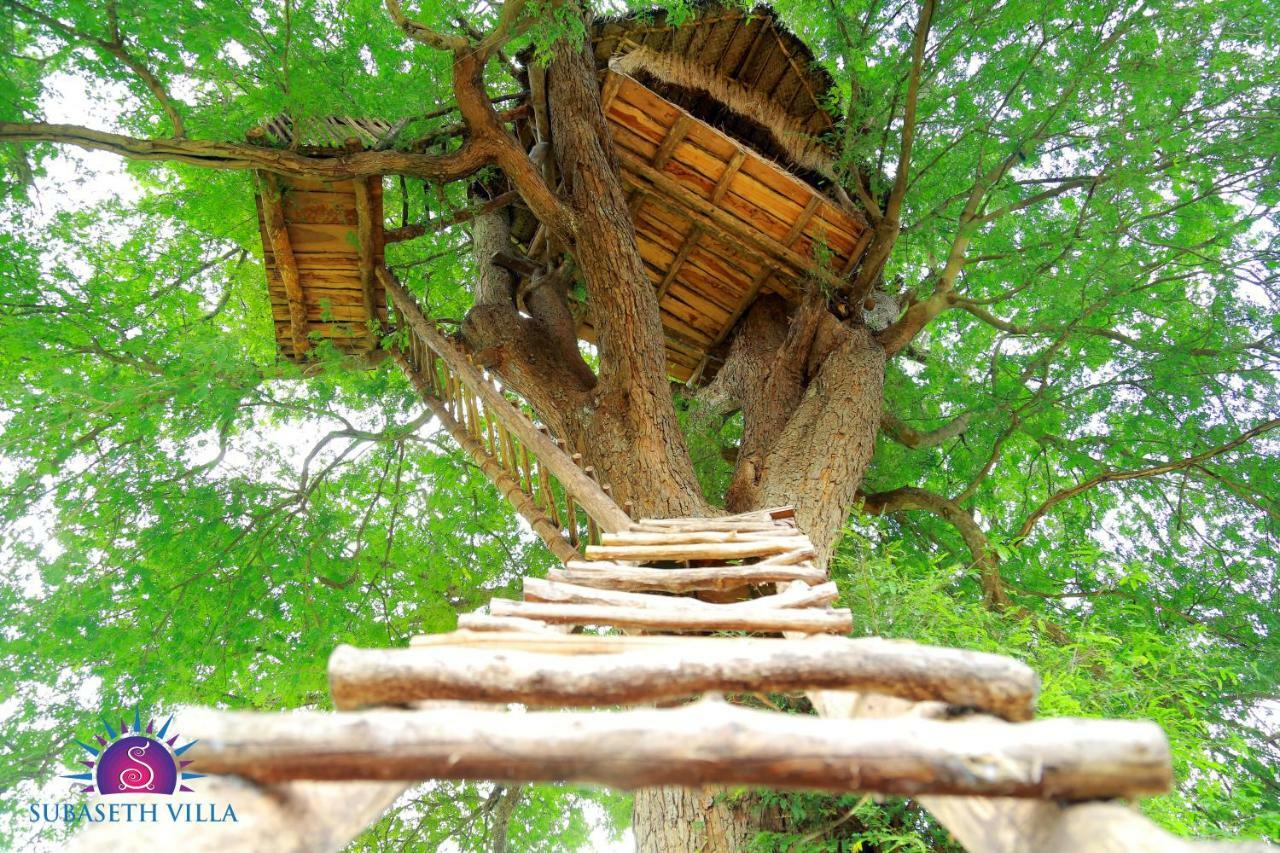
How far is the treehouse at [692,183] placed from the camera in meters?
5.72

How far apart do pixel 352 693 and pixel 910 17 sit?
6221mm

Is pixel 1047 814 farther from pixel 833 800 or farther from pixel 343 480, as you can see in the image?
pixel 343 480

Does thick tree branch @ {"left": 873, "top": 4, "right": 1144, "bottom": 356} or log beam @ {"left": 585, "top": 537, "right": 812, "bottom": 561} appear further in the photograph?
thick tree branch @ {"left": 873, "top": 4, "right": 1144, "bottom": 356}

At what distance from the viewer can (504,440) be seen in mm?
5262

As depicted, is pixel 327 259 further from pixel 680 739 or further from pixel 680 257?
pixel 680 739

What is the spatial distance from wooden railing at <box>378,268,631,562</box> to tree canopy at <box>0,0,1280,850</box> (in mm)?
990

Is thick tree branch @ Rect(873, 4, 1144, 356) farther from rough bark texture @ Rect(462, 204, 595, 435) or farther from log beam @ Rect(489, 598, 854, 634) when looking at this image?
log beam @ Rect(489, 598, 854, 634)

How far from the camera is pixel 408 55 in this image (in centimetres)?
516

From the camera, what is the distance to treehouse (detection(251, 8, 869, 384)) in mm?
5719

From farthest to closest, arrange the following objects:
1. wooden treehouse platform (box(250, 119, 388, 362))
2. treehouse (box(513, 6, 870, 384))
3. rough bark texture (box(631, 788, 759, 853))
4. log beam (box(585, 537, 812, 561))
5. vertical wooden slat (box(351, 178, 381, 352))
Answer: treehouse (box(513, 6, 870, 384)), vertical wooden slat (box(351, 178, 381, 352)), wooden treehouse platform (box(250, 119, 388, 362)), rough bark texture (box(631, 788, 759, 853)), log beam (box(585, 537, 812, 561))

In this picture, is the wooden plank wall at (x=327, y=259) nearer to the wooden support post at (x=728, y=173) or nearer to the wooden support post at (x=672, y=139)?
the wooden support post at (x=672, y=139)

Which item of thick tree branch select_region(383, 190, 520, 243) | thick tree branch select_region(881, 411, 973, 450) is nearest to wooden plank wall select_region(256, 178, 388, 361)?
thick tree branch select_region(383, 190, 520, 243)

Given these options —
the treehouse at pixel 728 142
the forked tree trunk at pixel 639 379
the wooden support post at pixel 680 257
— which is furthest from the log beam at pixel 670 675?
the wooden support post at pixel 680 257

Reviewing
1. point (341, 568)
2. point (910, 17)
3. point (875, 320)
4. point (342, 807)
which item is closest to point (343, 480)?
point (341, 568)
